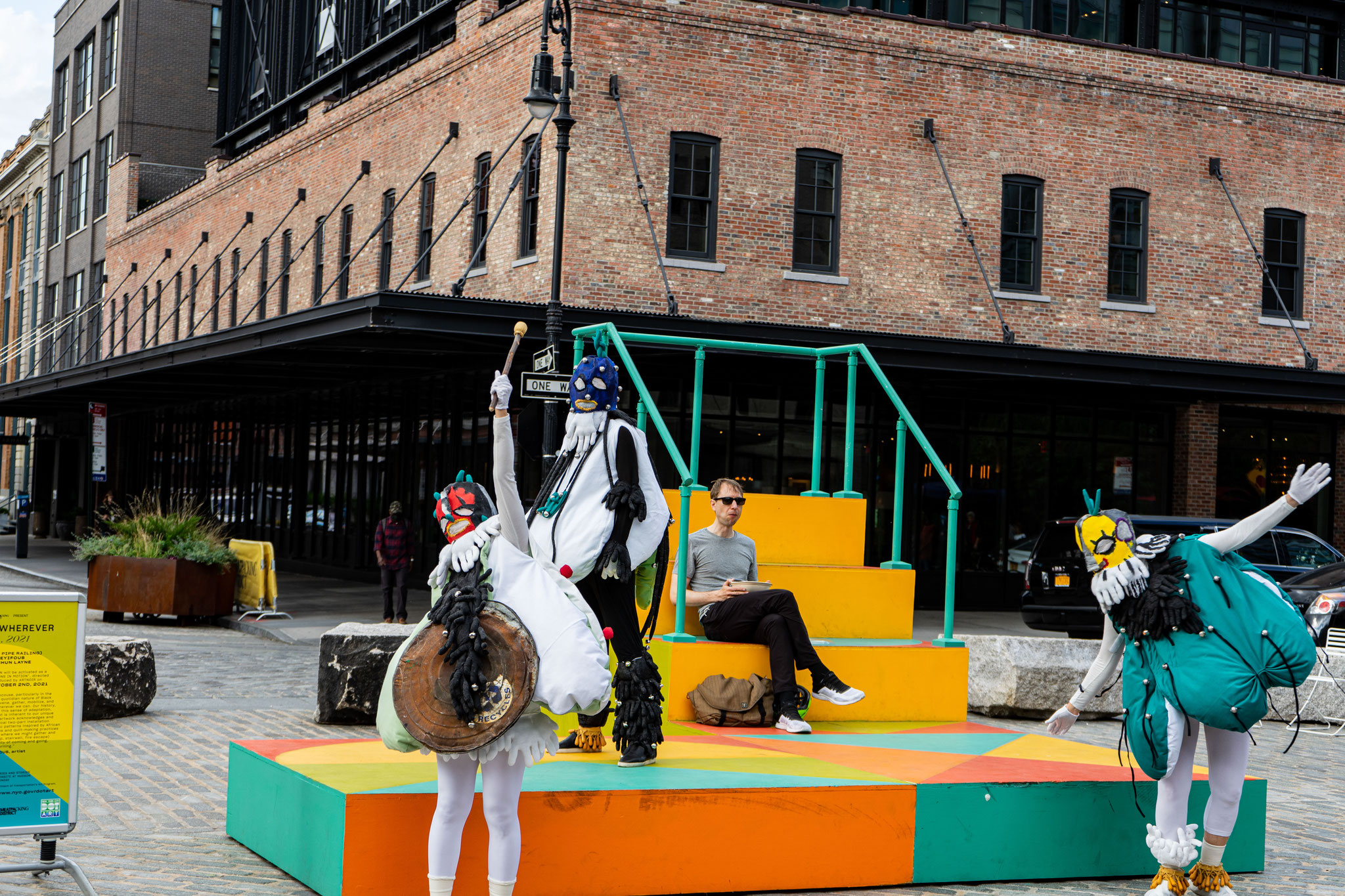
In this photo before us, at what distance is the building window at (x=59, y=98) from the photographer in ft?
169

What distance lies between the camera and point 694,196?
20766 mm

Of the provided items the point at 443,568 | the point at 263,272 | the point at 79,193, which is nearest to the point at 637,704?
the point at 443,568

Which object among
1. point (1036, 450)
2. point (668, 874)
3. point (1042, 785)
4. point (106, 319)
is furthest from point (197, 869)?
point (106, 319)

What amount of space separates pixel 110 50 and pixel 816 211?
3346cm

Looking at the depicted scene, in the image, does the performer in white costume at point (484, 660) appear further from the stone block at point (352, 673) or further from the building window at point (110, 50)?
the building window at point (110, 50)

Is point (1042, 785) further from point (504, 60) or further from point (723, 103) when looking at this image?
point (504, 60)

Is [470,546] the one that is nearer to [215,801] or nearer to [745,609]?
[215,801]

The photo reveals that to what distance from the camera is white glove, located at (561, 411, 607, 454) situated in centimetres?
671

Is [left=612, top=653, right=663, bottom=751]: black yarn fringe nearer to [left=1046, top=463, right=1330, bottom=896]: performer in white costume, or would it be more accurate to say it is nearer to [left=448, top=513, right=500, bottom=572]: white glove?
[left=448, top=513, right=500, bottom=572]: white glove

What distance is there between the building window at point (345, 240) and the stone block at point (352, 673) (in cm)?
1735

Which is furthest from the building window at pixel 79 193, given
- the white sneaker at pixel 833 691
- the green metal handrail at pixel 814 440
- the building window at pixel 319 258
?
the white sneaker at pixel 833 691

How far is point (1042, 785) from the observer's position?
657 cm

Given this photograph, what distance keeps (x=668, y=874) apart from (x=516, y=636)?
5.28 ft

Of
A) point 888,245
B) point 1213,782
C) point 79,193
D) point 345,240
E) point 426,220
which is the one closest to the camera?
point 1213,782
